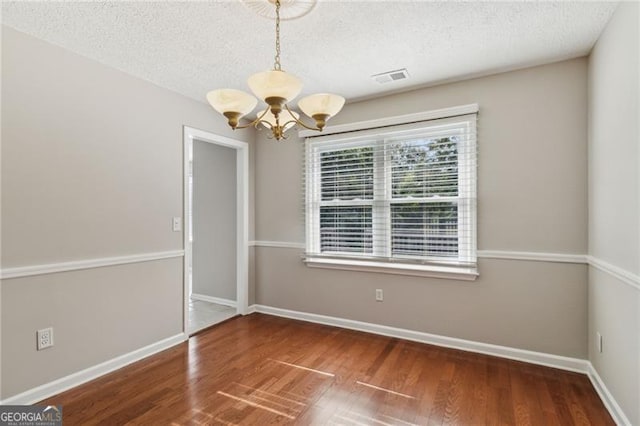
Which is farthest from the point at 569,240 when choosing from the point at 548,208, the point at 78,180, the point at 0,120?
the point at 0,120

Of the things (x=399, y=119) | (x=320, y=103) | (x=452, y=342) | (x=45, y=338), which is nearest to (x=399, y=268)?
(x=452, y=342)

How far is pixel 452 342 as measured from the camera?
9.82ft

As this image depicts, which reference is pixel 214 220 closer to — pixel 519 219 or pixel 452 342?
pixel 452 342

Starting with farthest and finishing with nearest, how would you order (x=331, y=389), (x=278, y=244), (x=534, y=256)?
(x=278, y=244) < (x=534, y=256) < (x=331, y=389)

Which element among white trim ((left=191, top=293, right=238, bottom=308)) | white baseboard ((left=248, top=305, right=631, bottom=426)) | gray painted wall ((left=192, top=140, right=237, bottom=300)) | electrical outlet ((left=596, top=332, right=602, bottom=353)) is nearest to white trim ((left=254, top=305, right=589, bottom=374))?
white baseboard ((left=248, top=305, right=631, bottom=426))

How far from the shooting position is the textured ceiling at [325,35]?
1.93 metres

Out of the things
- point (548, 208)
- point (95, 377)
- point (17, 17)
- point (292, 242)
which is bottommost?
point (95, 377)

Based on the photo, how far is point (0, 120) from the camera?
2.05m

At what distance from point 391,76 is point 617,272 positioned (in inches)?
84.9

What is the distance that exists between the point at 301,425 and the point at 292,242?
2199mm

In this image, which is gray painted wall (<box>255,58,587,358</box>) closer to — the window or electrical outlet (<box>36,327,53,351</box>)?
the window

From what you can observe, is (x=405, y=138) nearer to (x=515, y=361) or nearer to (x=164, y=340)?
(x=515, y=361)

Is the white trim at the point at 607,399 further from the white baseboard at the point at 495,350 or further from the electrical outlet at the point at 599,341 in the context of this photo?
the electrical outlet at the point at 599,341

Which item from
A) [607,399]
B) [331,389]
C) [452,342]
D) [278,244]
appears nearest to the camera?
[607,399]
